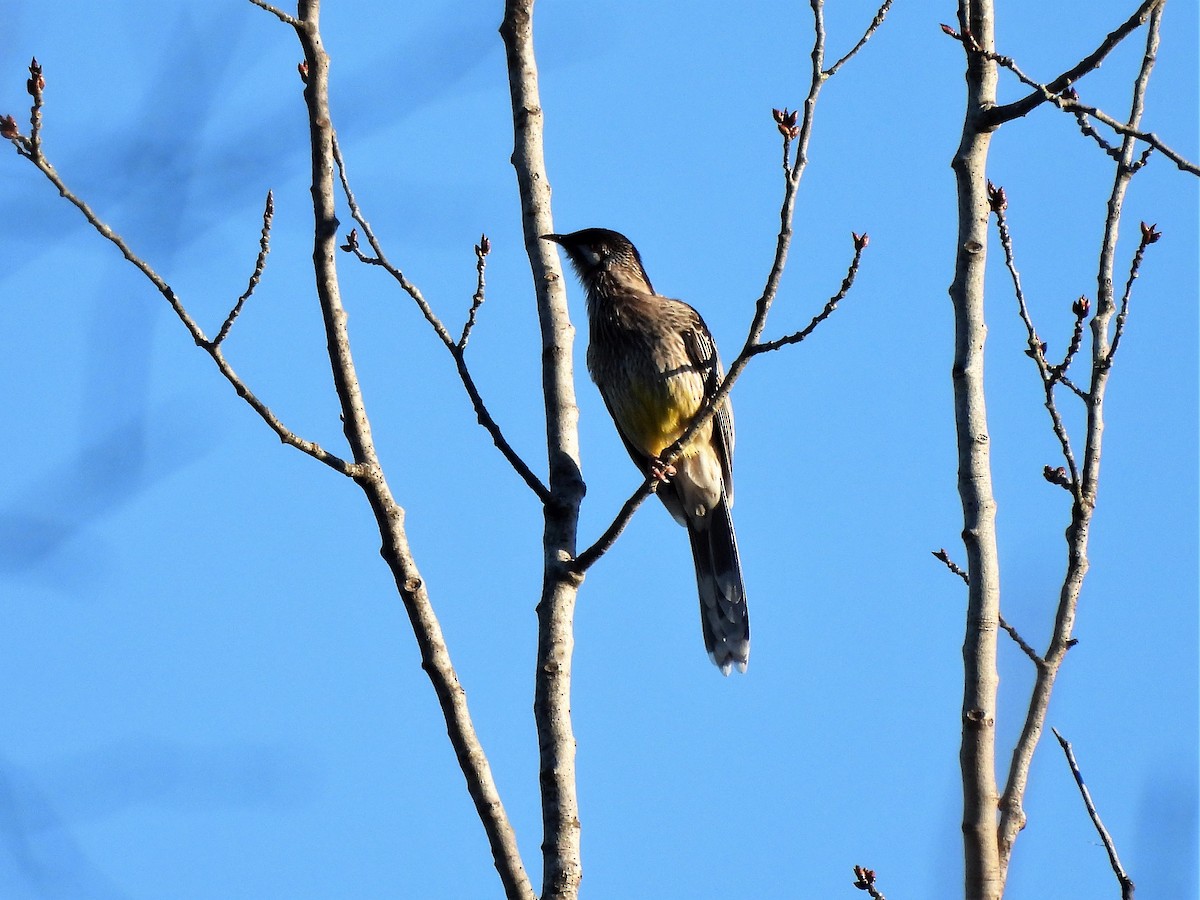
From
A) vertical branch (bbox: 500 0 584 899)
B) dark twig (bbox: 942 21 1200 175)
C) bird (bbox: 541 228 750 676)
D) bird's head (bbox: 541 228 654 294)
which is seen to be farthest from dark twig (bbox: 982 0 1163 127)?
bird's head (bbox: 541 228 654 294)

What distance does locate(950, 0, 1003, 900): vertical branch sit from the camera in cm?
329

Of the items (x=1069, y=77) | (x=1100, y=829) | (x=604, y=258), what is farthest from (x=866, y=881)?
(x=604, y=258)

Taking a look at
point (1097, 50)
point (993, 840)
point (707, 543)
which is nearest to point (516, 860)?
point (993, 840)

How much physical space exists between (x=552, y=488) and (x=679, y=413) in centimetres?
212

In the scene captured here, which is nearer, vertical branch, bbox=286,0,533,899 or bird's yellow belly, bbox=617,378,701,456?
vertical branch, bbox=286,0,533,899

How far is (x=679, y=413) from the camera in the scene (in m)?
6.17

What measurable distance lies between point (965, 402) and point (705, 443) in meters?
2.80

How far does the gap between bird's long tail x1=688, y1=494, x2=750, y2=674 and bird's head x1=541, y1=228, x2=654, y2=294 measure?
4.07ft

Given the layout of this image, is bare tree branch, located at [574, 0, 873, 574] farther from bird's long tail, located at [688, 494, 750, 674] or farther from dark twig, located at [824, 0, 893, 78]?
bird's long tail, located at [688, 494, 750, 674]

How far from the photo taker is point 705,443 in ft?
21.1

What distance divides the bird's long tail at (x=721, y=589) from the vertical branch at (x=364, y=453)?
2715mm

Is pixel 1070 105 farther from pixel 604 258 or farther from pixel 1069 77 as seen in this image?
pixel 604 258

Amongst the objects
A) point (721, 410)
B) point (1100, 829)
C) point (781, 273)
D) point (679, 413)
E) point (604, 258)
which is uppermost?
point (604, 258)

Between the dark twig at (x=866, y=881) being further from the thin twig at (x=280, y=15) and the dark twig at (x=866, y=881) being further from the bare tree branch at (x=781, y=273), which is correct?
the thin twig at (x=280, y=15)
